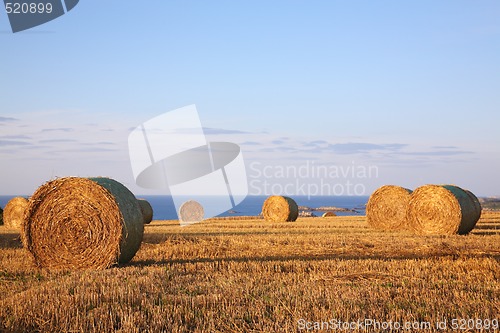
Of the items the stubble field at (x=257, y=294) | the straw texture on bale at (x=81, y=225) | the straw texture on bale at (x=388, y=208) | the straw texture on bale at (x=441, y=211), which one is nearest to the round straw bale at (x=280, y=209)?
the straw texture on bale at (x=388, y=208)

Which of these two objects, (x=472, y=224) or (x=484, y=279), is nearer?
(x=484, y=279)

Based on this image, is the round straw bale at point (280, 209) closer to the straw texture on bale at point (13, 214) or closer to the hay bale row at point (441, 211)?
the hay bale row at point (441, 211)

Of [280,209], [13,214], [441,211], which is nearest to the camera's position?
[441,211]

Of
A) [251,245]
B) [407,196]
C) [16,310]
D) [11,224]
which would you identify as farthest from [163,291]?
[11,224]

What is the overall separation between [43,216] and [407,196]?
1473 cm

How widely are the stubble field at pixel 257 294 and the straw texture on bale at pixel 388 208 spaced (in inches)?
360

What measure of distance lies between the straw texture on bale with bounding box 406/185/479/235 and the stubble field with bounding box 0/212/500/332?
6.01 m

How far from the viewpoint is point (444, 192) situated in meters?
18.3

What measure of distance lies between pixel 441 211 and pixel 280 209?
11716 millimetres

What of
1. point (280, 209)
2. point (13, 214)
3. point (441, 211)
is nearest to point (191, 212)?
point (280, 209)

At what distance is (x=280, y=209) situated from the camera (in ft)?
94.2

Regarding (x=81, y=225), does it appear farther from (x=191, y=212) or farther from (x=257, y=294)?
(x=191, y=212)

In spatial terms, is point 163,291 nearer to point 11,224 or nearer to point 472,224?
point 472,224

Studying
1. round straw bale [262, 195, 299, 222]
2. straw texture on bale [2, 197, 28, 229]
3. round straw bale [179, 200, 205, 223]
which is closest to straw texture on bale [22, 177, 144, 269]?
straw texture on bale [2, 197, 28, 229]
